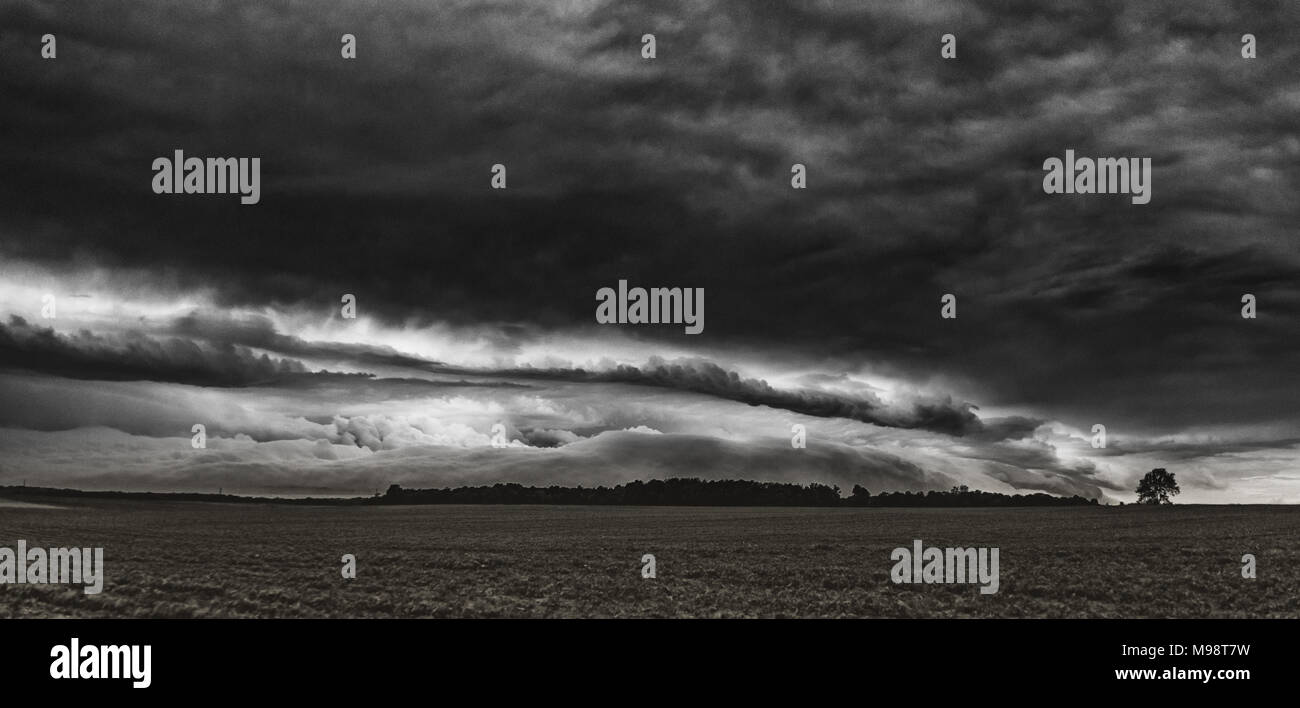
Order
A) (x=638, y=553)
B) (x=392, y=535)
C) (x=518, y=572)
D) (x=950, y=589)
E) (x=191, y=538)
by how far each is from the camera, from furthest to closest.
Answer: (x=392, y=535)
(x=191, y=538)
(x=638, y=553)
(x=518, y=572)
(x=950, y=589)

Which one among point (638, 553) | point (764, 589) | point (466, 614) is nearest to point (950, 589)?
point (764, 589)

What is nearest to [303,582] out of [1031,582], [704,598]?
[704,598]

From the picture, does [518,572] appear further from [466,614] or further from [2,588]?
[2,588]

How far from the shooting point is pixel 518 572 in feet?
161

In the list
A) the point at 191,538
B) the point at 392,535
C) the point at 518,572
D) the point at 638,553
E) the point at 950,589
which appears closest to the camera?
the point at 950,589

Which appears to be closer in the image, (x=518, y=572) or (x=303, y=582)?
(x=303, y=582)

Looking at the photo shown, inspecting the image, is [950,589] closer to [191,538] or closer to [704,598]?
[704,598]

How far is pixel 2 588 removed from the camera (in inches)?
1544

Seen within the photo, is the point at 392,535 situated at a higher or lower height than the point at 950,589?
lower

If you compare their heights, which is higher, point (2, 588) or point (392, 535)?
point (2, 588)

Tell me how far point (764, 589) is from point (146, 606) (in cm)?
2729

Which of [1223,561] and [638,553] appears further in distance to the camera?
[638,553]

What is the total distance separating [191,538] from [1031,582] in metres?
71.9

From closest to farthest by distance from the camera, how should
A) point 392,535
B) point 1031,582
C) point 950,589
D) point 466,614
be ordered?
1. point 466,614
2. point 950,589
3. point 1031,582
4. point 392,535
